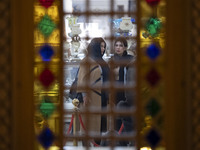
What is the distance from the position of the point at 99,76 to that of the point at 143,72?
99 cm

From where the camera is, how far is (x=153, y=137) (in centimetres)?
299

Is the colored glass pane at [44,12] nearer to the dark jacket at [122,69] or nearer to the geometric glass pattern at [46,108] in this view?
the geometric glass pattern at [46,108]

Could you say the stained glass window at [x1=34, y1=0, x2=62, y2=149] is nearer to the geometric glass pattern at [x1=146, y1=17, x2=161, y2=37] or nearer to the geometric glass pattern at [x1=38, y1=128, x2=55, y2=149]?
the geometric glass pattern at [x1=38, y1=128, x2=55, y2=149]

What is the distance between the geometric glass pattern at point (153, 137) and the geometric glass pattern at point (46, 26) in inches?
42.5

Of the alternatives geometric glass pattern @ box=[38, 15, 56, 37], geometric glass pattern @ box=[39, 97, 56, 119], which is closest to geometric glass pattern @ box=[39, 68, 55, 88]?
geometric glass pattern @ box=[39, 97, 56, 119]

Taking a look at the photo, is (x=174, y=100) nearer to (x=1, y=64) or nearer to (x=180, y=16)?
(x=180, y=16)

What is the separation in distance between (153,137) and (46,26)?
3.84ft

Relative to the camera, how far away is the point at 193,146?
2834mm

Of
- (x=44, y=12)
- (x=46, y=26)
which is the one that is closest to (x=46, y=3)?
(x=44, y=12)

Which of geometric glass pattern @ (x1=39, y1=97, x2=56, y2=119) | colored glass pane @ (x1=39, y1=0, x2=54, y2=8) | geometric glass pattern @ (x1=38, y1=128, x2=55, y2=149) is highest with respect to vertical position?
colored glass pane @ (x1=39, y1=0, x2=54, y2=8)

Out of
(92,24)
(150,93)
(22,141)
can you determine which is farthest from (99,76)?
(22,141)

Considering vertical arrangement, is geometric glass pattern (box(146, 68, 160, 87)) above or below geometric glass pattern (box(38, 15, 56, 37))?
below

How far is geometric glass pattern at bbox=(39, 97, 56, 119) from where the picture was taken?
10.1 feet

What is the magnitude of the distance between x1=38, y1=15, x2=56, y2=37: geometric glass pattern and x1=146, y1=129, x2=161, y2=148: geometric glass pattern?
108cm
